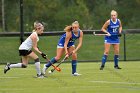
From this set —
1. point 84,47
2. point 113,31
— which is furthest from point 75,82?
point 84,47

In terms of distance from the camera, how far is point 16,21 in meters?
53.1

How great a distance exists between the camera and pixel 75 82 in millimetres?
17453

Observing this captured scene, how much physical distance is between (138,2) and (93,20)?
4.20m

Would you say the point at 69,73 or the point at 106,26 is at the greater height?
the point at 106,26

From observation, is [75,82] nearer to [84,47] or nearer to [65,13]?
[84,47]

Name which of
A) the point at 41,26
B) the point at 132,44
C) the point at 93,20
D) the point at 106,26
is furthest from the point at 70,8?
the point at 41,26

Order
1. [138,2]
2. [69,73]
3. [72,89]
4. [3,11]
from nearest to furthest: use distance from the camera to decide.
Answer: [72,89], [69,73], [3,11], [138,2]

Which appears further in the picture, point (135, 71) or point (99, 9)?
point (99, 9)

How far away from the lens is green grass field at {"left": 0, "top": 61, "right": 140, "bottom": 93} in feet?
51.3

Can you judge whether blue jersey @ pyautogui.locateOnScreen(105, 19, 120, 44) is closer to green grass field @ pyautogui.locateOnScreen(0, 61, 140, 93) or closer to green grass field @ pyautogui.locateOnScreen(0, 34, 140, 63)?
green grass field @ pyautogui.locateOnScreen(0, 61, 140, 93)

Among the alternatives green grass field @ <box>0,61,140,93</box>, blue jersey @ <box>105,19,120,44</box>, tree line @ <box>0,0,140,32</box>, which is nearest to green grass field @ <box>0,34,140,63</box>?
blue jersey @ <box>105,19,120,44</box>

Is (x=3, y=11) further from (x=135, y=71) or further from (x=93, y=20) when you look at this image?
(x=135, y=71)

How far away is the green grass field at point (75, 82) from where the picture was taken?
15625mm

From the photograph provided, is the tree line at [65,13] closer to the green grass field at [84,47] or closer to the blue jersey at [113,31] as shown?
the green grass field at [84,47]
